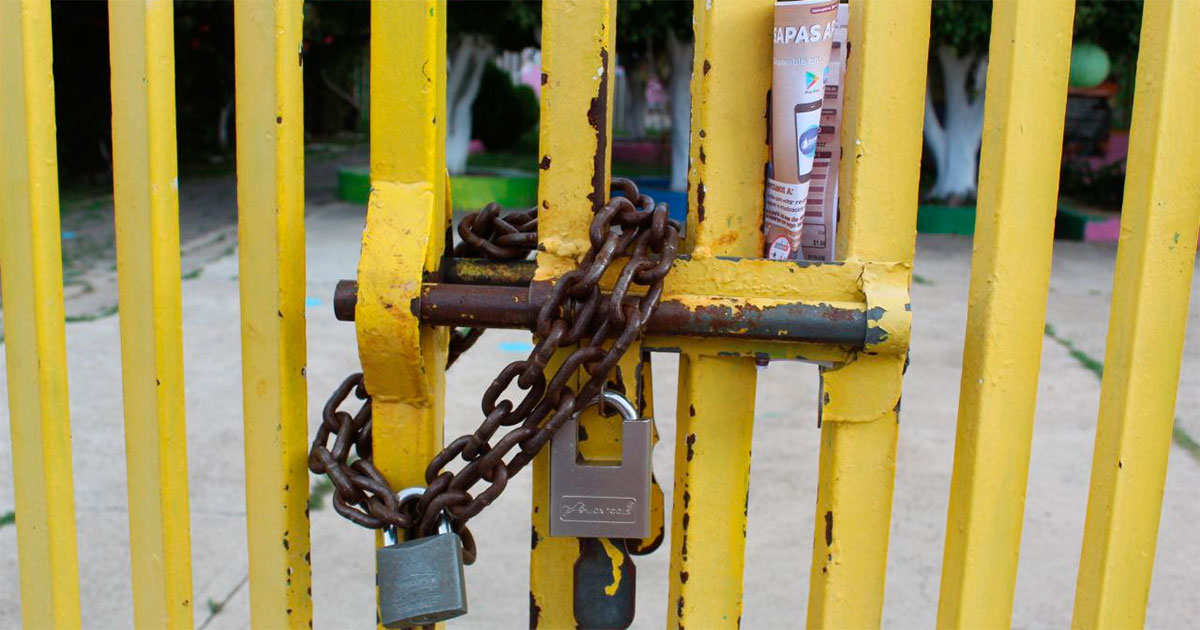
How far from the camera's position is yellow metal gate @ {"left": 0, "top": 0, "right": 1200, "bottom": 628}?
102 centimetres

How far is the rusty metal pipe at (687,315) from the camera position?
1.00 metres

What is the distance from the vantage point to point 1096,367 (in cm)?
479

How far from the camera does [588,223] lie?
1064mm

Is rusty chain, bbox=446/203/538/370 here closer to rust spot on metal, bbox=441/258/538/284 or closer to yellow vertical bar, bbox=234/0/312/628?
rust spot on metal, bbox=441/258/538/284

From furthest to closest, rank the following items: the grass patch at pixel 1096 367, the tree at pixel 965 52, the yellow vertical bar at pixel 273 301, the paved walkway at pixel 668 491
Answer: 1. the tree at pixel 965 52
2. the grass patch at pixel 1096 367
3. the paved walkway at pixel 668 491
4. the yellow vertical bar at pixel 273 301

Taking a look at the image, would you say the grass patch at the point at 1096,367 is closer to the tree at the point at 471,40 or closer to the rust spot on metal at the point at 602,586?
the rust spot on metal at the point at 602,586

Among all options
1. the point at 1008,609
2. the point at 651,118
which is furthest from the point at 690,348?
the point at 651,118

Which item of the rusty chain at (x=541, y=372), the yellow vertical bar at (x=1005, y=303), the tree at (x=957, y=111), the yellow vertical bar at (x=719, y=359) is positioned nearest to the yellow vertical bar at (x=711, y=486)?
the yellow vertical bar at (x=719, y=359)

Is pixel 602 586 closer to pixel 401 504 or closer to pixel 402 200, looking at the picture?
pixel 401 504

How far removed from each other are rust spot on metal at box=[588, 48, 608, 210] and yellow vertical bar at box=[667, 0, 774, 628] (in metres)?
0.09

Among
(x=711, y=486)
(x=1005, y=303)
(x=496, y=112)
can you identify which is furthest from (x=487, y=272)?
(x=496, y=112)

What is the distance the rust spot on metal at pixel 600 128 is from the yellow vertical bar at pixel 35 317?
0.60 metres

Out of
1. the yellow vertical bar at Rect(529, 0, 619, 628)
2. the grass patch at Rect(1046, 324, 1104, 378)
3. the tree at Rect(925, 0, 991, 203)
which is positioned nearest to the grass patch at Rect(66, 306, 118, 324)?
the grass patch at Rect(1046, 324, 1104, 378)

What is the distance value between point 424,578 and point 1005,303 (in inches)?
25.2
